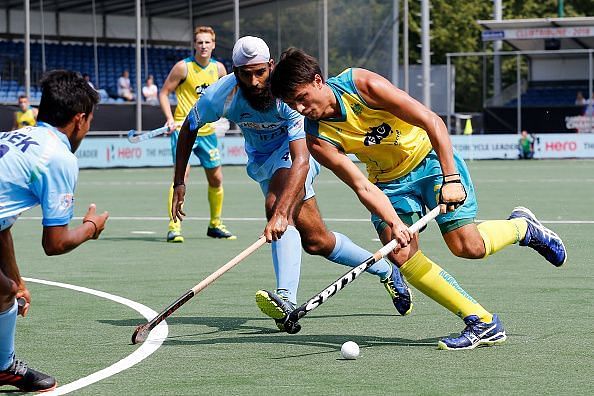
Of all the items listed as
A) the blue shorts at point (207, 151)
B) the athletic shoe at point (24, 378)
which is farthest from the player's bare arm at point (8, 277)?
the blue shorts at point (207, 151)

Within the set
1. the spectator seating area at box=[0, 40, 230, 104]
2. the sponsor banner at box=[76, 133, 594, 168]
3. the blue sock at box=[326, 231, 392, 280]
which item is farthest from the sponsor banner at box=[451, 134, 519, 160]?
the blue sock at box=[326, 231, 392, 280]

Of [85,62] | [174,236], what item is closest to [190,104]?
[174,236]

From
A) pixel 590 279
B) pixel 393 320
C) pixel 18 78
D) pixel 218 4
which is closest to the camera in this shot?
pixel 393 320

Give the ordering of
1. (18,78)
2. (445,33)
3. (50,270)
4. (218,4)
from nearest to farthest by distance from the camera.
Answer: (50,270)
(18,78)
(218,4)
(445,33)

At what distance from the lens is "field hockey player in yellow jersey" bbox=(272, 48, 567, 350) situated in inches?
251

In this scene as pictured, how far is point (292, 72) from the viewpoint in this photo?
6.29m

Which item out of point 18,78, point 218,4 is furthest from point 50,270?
point 218,4

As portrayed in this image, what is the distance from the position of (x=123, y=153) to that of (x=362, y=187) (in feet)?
81.3

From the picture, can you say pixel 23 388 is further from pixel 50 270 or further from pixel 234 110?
pixel 50 270

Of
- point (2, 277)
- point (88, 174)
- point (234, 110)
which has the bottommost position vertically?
point (88, 174)

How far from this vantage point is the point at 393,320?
765 cm

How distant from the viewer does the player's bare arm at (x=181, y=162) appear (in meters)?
7.94

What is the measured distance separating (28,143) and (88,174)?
75.1 feet

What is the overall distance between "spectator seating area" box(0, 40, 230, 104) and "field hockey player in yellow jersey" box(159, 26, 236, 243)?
20.9 metres
